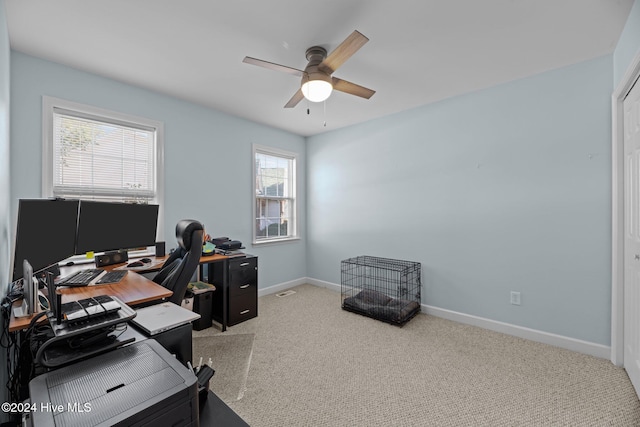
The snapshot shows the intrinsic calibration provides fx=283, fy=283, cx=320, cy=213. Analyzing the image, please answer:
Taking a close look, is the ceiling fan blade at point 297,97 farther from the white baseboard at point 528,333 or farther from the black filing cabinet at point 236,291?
the white baseboard at point 528,333

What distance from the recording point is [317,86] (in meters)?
2.16

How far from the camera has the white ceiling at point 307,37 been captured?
1.81 meters

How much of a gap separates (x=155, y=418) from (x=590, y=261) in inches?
128

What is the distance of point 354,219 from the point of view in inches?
165

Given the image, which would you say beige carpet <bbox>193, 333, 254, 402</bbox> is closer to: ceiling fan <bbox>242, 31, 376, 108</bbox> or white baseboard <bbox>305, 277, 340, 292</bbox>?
white baseboard <bbox>305, 277, 340, 292</bbox>

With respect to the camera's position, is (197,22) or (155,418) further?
(197,22)

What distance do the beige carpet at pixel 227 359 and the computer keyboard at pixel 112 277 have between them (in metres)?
0.86

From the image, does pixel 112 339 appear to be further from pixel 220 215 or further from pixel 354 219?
pixel 354 219

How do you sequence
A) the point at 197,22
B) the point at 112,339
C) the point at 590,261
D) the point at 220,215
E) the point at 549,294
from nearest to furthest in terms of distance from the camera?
the point at 112,339, the point at 197,22, the point at 590,261, the point at 549,294, the point at 220,215

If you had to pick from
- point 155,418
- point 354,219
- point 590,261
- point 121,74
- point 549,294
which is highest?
point 121,74

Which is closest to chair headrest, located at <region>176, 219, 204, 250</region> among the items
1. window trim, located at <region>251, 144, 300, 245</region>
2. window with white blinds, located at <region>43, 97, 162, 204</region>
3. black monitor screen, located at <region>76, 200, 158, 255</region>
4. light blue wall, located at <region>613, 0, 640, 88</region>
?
black monitor screen, located at <region>76, 200, 158, 255</region>

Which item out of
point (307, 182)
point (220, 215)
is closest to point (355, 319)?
point (220, 215)

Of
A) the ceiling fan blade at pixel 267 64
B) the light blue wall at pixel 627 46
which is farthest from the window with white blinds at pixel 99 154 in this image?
the light blue wall at pixel 627 46

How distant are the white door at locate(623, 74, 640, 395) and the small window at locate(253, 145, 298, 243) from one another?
3.72 metres
